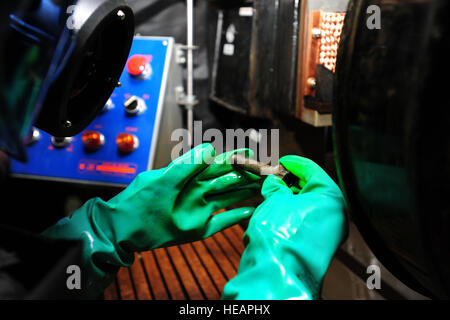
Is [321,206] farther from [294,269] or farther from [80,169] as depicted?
[80,169]

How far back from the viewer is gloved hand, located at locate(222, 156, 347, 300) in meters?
0.52

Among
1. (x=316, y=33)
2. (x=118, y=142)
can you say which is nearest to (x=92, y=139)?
(x=118, y=142)

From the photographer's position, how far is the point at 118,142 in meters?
1.30

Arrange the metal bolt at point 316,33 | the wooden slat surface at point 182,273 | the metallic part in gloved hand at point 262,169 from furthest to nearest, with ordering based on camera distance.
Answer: the wooden slat surface at point 182,273
the metal bolt at point 316,33
the metallic part in gloved hand at point 262,169

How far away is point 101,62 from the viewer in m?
0.69

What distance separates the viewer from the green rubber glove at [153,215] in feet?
2.36

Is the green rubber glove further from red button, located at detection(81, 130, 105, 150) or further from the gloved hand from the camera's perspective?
red button, located at detection(81, 130, 105, 150)

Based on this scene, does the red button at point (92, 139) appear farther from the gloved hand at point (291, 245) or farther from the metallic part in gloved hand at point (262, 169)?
the gloved hand at point (291, 245)

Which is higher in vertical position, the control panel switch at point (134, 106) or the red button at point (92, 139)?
the control panel switch at point (134, 106)

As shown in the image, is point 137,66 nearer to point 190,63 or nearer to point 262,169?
point 190,63

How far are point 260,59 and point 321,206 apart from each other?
0.88m

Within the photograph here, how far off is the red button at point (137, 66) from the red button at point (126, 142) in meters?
0.28

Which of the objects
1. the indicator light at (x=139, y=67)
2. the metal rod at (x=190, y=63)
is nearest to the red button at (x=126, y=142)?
the indicator light at (x=139, y=67)

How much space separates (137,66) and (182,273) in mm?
877
